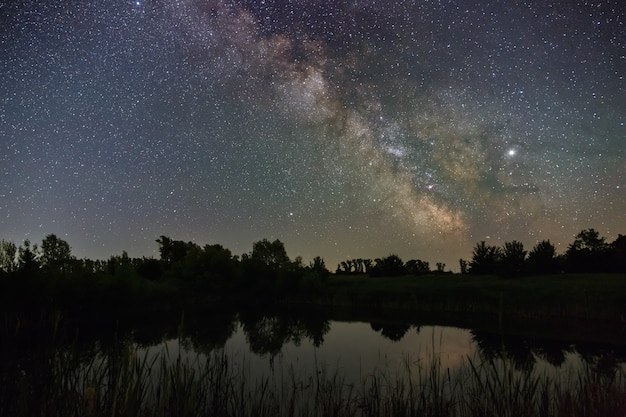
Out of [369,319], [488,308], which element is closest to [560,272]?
[488,308]

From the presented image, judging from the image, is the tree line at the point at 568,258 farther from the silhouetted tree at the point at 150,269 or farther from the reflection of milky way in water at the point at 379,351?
the silhouetted tree at the point at 150,269

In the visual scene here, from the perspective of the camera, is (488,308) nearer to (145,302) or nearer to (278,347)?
(278,347)

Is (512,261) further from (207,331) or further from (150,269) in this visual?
(150,269)

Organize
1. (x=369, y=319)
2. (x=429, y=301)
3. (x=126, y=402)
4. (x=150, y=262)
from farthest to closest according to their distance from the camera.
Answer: (x=150, y=262) → (x=429, y=301) → (x=369, y=319) → (x=126, y=402)

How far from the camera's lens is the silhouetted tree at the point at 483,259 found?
2682 inches

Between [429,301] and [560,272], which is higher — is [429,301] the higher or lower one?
the lower one

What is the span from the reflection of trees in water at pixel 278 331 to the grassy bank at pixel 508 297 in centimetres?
1234

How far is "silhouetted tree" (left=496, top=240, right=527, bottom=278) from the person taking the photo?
56500mm

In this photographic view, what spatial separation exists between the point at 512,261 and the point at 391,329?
106 feet

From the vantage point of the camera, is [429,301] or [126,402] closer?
[126,402]

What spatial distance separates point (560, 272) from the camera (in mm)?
56500

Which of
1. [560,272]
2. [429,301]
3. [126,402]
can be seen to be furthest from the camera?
[560,272]

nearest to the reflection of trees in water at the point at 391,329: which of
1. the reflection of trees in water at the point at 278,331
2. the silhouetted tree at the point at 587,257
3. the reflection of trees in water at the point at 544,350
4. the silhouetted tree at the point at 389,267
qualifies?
the reflection of trees in water at the point at 278,331

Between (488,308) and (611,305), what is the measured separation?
10409mm
